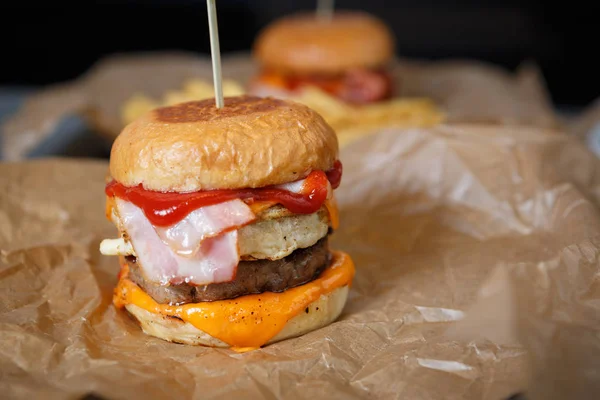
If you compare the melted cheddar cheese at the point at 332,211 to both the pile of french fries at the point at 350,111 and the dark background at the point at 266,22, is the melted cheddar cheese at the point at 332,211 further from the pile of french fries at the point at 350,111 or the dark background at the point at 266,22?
the dark background at the point at 266,22

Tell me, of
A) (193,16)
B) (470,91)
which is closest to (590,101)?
(470,91)

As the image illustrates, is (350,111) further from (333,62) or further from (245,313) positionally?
(245,313)

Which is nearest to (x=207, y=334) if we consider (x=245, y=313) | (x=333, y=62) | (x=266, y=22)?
(x=245, y=313)

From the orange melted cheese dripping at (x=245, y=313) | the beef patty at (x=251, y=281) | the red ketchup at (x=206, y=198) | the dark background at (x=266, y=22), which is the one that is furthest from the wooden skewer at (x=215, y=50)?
the dark background at (x=266, y=22)

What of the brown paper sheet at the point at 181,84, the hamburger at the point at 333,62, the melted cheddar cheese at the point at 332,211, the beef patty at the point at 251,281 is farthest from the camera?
the hamburger at the point at 333,62

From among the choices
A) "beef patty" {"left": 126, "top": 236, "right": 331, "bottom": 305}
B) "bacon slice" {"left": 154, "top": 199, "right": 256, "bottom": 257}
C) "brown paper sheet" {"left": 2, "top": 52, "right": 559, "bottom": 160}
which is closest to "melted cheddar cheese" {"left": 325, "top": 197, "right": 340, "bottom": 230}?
"beef patty" {"left": 126, "top": 236, "right": 331, "bottom": 305}
